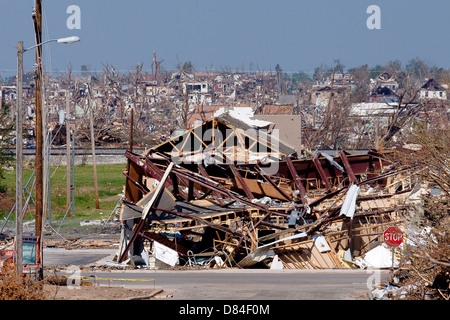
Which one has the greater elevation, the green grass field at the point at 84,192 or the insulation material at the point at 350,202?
the insulation material at the point at 350,202

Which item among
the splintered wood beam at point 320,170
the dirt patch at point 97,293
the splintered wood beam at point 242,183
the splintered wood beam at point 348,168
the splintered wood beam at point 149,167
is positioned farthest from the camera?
the splintered wood beam at point 320,170

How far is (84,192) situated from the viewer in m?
43.4

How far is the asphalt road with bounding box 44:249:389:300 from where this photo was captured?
16750 millimetres

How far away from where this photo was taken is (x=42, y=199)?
20812 millimetres

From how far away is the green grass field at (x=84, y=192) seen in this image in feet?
127

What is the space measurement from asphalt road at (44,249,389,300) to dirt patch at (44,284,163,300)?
641mm

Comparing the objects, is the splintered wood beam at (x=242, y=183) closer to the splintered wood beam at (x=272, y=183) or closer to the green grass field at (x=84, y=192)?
the splintered wood beam at (x=272, y=183)

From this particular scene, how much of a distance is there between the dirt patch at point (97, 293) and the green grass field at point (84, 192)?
1888 centimetres

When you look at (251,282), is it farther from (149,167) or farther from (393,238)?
(149,167)

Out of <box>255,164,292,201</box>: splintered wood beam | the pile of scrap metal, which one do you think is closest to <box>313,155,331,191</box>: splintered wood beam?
the pile of scrap metal

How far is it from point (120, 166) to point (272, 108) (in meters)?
19.5

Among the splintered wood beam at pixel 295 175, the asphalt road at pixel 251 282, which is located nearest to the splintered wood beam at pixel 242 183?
the splintered wood beam at pixel 295 175
